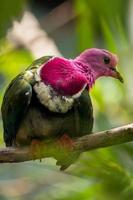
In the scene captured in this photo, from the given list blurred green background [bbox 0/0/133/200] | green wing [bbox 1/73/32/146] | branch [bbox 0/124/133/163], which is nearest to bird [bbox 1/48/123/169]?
green wing [bbox 1/73/32/146]

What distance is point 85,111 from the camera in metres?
1.99

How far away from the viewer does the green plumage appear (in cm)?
198

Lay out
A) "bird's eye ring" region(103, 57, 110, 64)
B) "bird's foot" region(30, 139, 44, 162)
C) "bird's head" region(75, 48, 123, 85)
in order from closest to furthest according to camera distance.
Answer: "bird's foot" region(30, 139, 44, 162) → "bird's head" region(75, 48, 123, 85) → "bird's eye ring" region(103, 57, 110, 64)

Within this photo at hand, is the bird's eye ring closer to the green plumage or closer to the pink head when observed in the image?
the pink head

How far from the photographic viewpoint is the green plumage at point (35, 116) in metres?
1.98

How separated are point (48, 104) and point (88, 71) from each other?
31 centimetres

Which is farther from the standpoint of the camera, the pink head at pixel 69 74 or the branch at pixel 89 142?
the pink head at pixel 69 74

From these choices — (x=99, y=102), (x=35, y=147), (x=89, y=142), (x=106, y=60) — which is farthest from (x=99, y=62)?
(x=89, y=142)

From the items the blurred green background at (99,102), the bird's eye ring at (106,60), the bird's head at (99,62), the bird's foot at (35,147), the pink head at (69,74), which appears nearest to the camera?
the blurred green background at (99,102)

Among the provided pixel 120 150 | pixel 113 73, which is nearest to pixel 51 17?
pixel 113 73

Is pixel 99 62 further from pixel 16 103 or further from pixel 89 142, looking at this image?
pixel 89 142

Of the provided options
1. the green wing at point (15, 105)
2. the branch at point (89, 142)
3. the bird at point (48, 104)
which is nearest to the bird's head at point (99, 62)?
the bird at point (48, 104)

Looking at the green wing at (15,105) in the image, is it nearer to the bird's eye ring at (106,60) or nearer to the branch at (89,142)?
the branch at (89,142)

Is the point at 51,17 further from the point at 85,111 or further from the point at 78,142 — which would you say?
the point at 78,142
